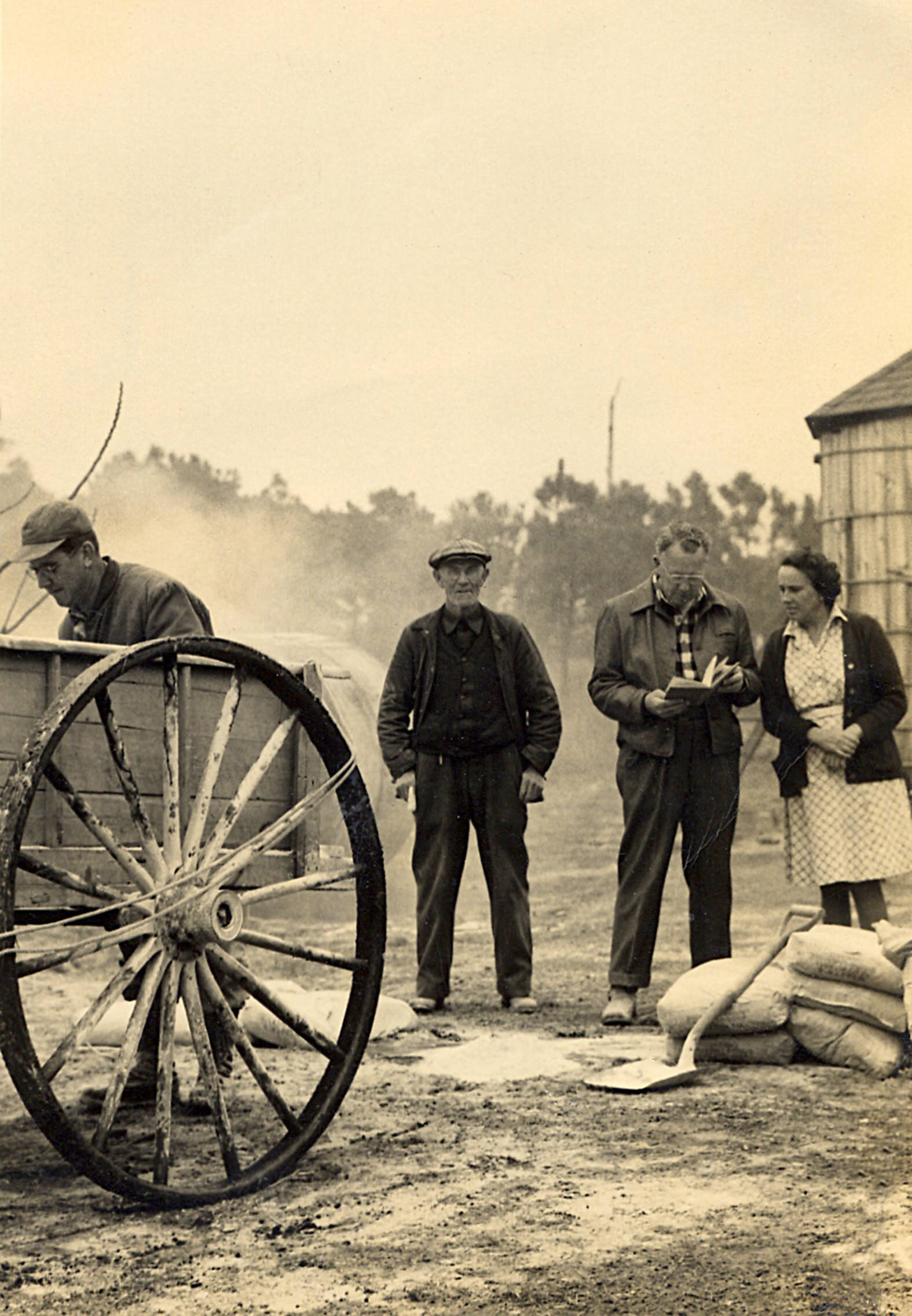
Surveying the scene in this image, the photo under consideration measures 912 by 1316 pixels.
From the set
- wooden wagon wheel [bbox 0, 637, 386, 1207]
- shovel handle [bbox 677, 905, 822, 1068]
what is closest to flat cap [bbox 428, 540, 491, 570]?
shovel handle [bbox 677, 905, 822, 1068]

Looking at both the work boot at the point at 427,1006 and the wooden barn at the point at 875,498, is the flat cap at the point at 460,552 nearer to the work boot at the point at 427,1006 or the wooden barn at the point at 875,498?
the work boot at the point at 427,1006

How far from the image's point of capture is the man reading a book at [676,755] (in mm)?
5328

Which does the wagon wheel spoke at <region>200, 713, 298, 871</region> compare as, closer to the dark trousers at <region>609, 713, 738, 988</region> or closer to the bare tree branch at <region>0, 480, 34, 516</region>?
the dark trousers at <region>609, 713, 738, 988</region>

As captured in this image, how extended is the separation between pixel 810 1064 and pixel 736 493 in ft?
23.7

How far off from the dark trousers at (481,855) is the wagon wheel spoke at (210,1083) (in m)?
2.54

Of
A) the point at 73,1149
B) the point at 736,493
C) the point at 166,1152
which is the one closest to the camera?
the point at 73,1149

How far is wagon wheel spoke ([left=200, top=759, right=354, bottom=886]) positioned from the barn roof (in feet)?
11.4

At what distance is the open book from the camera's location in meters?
5.16

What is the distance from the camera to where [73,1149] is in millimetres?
2652

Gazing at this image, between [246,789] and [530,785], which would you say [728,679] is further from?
[246,789]

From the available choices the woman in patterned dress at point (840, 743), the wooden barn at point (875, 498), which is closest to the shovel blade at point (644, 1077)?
the woman in patterned dress at point (840, 743)

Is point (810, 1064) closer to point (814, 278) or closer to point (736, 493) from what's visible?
point (814, 278)

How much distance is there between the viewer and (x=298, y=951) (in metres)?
3.40

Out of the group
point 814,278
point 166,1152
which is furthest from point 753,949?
point 166,1152
